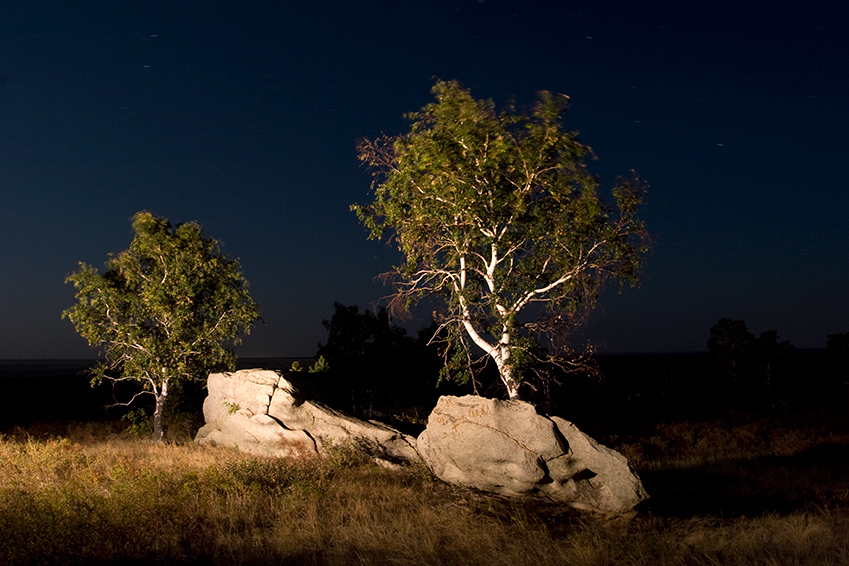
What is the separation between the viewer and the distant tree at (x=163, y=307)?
66.4ft

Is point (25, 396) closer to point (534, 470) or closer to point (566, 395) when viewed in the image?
point (566, 395)

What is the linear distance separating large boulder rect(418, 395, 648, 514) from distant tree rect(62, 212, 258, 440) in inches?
454

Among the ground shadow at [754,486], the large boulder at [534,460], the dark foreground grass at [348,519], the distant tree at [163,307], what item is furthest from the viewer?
the distant tree at [163,307]

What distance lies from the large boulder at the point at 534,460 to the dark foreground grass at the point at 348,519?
0.42 m

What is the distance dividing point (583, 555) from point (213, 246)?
1751 cm

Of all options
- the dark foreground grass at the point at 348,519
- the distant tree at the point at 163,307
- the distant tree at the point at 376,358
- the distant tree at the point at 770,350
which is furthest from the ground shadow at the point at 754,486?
the distant tree at the point at 770,350

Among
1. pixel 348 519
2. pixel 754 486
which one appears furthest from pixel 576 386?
pixel 348 519

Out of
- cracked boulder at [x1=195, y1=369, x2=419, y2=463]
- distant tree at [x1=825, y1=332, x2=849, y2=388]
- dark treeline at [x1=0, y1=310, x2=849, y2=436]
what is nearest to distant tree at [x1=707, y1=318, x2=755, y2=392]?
dark treeline at [x1=0, y1=310, x2=849, y2=436]

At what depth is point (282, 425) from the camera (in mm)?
17578

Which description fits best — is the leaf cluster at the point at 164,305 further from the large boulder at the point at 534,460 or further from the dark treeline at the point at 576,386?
the large boulder at the point at 534,460

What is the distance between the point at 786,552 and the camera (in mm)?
9328

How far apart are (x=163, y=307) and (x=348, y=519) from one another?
12507 mm

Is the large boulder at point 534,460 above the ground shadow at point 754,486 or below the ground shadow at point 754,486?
above

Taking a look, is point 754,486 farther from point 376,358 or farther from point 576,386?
point 576,386
